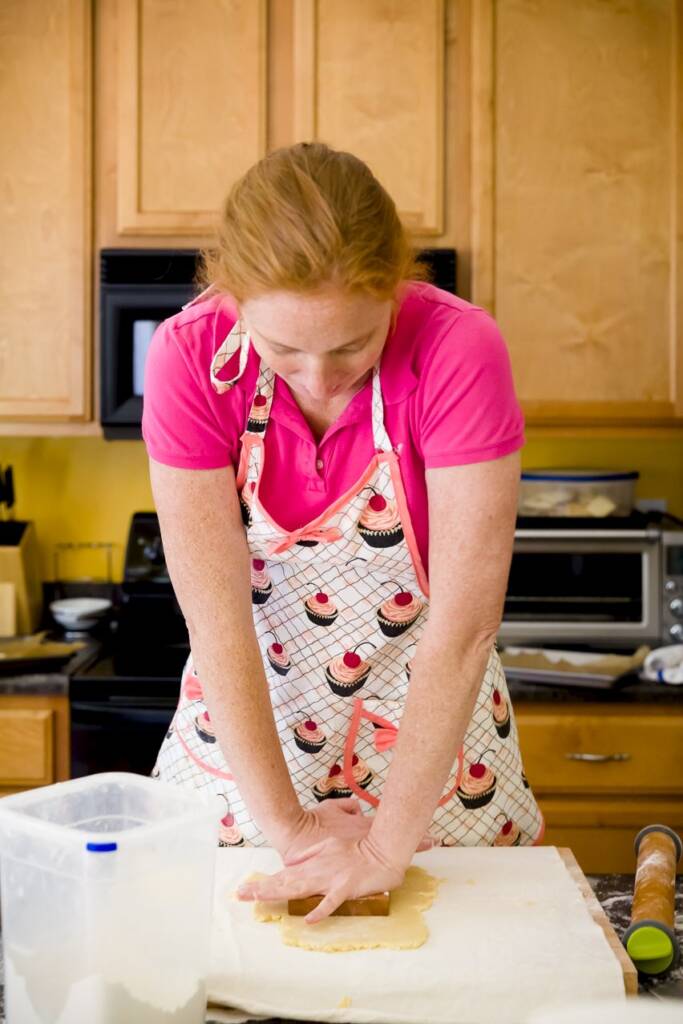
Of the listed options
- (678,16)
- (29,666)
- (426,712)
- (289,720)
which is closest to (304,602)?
(289,720)

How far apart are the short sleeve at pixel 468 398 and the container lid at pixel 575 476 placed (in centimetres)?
149

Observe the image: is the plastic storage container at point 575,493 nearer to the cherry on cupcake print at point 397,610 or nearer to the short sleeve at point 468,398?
the cherry on cupcake print at point 397,610

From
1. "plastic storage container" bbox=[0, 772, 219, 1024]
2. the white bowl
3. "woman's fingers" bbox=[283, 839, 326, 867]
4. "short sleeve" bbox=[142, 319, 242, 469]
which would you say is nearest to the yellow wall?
the white bowl

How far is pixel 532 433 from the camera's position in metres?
2.71

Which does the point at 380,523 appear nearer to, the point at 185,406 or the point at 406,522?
the point at 406,522

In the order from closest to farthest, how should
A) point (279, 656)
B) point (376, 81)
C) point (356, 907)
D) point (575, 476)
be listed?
point (356, 907) → point (279, 656) → point (376, 81) → point (575, 476)

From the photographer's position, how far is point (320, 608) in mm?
1467

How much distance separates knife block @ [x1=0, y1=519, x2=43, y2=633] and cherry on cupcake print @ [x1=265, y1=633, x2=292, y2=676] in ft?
4.85

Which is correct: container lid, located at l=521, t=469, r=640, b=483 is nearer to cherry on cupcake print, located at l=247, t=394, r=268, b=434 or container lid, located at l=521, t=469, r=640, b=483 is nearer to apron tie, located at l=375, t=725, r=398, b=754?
apron tie, located at l=375, t=725, r=398, b=754

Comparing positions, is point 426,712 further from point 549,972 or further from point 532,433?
point 532,433

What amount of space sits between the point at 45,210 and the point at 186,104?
1.25 feet

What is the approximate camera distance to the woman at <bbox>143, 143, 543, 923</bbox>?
3.65ft

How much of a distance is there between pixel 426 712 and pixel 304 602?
260 millimetres

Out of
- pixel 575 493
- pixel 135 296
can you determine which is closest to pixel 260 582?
pixel 135 296
